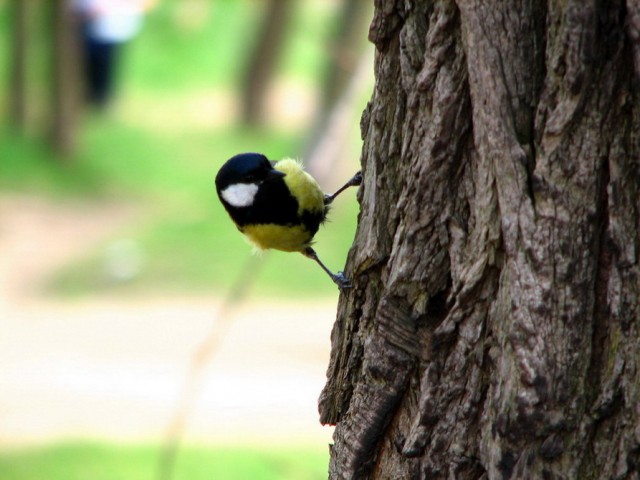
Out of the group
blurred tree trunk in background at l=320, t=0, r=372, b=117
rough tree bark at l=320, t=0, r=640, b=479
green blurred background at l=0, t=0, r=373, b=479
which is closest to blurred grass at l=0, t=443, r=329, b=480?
green blurred background at l=0, t=0, r=373, b=479

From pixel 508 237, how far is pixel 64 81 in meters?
14.2

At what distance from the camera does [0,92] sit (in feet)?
59.9

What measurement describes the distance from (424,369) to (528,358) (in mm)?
280

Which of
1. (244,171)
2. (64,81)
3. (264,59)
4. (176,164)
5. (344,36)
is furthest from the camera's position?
(264,59)

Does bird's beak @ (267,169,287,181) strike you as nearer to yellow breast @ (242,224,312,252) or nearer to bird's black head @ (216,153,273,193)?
bird's black head @ (216,153,273,193)

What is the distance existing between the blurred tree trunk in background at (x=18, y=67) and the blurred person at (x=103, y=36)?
1.90 metres

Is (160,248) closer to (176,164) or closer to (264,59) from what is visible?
(176,164)

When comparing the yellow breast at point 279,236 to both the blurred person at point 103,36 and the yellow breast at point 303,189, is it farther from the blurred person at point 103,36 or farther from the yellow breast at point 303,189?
the blurred person at point 103,36

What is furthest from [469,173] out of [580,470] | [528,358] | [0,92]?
[0,92]

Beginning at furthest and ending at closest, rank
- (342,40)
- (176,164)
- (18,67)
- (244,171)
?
(176,164), (18,67), (342,40), (244,171)

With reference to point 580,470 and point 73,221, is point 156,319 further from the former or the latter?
point 580,470

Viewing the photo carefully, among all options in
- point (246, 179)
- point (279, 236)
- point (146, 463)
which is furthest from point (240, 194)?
point (146, 463)

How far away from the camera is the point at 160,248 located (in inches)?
517

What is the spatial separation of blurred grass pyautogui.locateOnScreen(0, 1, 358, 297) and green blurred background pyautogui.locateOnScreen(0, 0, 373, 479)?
37 millimetres
